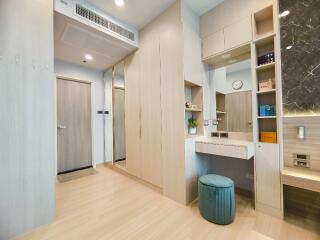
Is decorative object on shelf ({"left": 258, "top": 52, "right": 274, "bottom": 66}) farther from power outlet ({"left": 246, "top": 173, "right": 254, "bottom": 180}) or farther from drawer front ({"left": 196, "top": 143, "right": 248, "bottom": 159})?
power outlet ({"left": 246, "top": 173, "right": 254, "bottom": 180})

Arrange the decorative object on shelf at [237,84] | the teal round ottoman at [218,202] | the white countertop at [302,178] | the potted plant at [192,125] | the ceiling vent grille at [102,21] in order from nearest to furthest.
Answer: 1. the white countertop at [302,178]
2. the teal round ottoman at [218,202]
3. the ceiling vent grille at [102,21]
4. the decorative object on shelf at [237,84]
5. the potted plant at [192,125]

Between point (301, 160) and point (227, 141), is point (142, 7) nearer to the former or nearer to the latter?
point (227, 141)

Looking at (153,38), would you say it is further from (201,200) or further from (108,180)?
(108,180)

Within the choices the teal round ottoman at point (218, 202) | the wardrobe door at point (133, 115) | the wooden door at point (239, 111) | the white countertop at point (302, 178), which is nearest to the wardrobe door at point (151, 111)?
the wardrobe door at point (133, 115)

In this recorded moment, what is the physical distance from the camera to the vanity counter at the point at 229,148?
1.85 metres

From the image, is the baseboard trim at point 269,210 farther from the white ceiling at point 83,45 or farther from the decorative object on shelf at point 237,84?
the white ceiling at point 83,45

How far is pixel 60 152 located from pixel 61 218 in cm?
202

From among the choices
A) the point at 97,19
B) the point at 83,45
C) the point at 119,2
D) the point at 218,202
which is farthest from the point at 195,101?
the point at 83,45

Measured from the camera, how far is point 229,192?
5.81 ft

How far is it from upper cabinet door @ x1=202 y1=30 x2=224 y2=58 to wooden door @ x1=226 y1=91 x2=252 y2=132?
741 mm

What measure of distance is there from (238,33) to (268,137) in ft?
4.82

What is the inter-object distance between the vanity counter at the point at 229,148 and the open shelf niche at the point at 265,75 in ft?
0.83

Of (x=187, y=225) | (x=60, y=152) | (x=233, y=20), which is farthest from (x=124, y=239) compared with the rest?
(x=233, y=20)

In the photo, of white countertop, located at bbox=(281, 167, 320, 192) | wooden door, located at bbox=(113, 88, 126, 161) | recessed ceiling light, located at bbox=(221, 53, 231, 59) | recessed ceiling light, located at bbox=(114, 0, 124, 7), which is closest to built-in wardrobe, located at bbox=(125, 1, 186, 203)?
wooden door, located at bbox=(113, 88, 126, 161)
